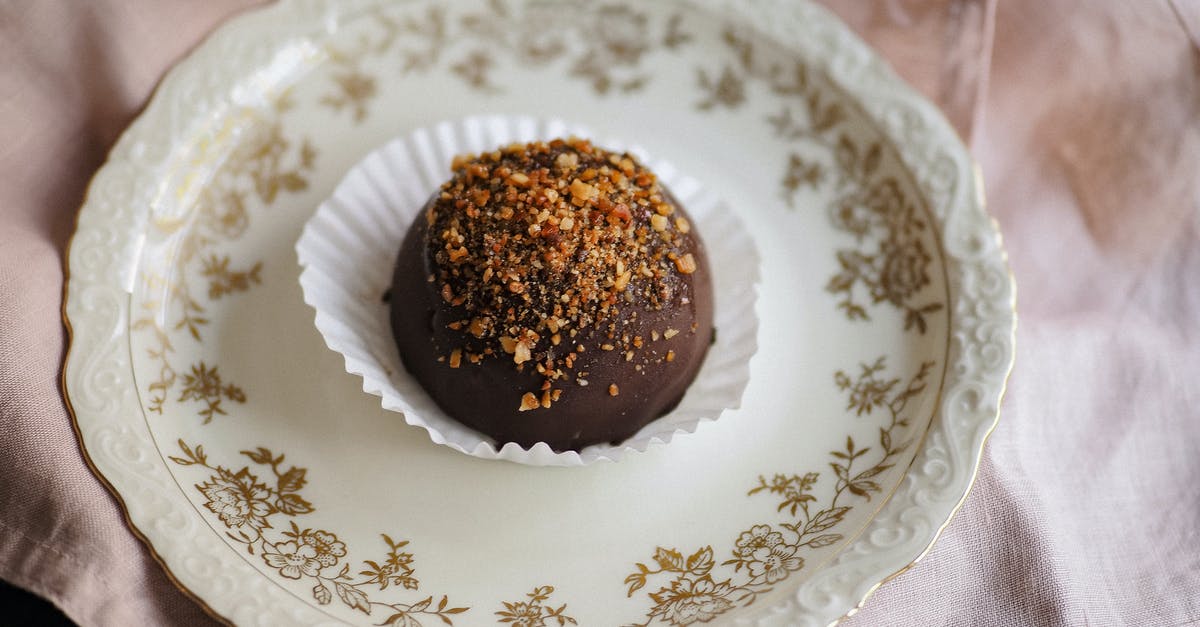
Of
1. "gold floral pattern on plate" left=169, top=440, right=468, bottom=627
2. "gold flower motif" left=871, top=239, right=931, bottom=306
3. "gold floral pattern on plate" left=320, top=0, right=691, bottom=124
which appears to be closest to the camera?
"gold floral pattern on plate" left=169, top=440, right=468, bottom=627

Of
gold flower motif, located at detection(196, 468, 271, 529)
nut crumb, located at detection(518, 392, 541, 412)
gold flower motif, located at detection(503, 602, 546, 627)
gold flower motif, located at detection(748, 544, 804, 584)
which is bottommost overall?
gold flower motif, located at detection(503, 602, 546, 627)

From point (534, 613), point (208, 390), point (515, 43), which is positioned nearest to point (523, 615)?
point (534, 613)

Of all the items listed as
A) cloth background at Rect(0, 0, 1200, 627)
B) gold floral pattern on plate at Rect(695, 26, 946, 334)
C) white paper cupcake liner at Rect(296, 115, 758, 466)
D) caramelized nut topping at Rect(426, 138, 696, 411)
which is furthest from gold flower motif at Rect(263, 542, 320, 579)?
gold floral pattern on plate at Rect(695, 26, 946, 334)

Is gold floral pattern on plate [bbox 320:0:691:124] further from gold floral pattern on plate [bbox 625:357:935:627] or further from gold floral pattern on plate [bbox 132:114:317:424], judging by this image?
gold floral pattern on plate [bbox 625:357:935:627]

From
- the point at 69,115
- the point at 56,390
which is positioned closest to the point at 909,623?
the point at 56,390

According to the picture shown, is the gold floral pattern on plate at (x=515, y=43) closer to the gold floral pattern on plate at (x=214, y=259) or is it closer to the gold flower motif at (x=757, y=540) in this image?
the gold floral pattern on plate at (x=214, y=259)

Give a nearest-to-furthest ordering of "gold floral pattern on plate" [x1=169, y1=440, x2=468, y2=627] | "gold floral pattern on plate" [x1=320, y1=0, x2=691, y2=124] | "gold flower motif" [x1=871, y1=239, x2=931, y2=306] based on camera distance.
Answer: "gold floral pattern on plate" [x1=169, y1=440, x2=468, y2=627] < "gold flower motif" [x1=871, y1=239, x2=931, y2=306] < "gold floral pattern on plate" [x1=320, y1=0, x2=691, y2=124]

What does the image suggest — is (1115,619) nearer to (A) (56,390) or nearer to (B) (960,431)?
(B) (960,431)
